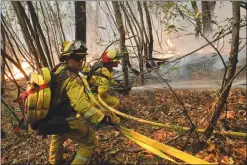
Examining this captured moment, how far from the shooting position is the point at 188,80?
5.49 m

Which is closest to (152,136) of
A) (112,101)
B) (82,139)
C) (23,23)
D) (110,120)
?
(110,120)

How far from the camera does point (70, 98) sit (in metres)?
2.92

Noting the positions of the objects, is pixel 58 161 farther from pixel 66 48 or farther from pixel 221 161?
pixel 221 161

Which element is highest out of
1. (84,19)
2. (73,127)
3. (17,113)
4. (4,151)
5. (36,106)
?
(84,19)

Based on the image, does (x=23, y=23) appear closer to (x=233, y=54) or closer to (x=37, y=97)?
(x=37, y=97)

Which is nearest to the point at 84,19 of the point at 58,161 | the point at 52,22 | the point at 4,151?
the point at 52,22

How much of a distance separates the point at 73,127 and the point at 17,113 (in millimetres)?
2210

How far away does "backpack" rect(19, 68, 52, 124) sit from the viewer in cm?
277

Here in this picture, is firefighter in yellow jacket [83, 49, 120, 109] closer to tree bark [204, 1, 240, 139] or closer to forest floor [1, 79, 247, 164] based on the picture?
forest floor [1, 79, 247, 164]

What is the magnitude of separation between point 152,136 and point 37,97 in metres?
1.48

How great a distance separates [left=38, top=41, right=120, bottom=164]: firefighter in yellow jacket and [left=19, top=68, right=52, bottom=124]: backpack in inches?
6.3

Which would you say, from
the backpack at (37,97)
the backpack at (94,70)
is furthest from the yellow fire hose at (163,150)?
the backpack at (94,70)

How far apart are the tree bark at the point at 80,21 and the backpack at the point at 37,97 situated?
3.72 metres

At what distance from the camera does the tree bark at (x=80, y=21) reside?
6.35 m
